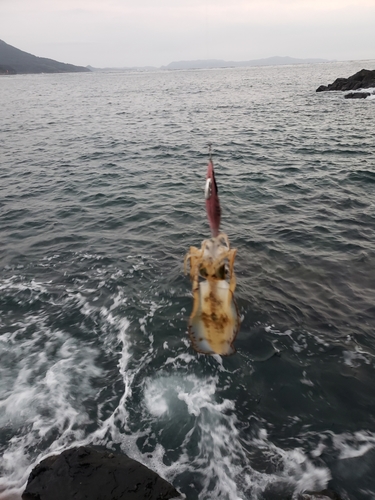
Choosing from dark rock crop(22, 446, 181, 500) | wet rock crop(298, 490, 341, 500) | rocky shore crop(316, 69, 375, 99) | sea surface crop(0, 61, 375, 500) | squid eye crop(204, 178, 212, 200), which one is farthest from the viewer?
rocky shore crop(316, 69, 375, 99)

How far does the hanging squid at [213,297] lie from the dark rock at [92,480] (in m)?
2.68

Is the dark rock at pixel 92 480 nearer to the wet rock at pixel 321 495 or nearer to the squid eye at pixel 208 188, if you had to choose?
the wet rock at pixel 321 495

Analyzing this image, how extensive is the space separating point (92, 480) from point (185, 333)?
14.2ft

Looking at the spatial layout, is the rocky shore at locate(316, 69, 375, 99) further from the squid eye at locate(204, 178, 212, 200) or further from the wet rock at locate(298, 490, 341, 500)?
the squid eye at locate(204, 178, 212, 200)

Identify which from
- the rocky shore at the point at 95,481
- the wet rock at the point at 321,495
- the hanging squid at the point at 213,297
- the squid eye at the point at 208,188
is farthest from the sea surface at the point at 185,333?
the squid eye at the point at 208,188

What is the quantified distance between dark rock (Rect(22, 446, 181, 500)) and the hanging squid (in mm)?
2679

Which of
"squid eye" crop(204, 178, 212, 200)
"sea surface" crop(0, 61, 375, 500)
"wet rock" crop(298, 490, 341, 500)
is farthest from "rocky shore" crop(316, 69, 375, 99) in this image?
"squid eye" crop(204, 178, 212, 200)

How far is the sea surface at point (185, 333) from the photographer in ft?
20.7

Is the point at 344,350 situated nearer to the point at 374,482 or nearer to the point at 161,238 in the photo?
the point at 374,482

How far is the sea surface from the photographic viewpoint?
6305 millimetres

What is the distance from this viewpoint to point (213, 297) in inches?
162

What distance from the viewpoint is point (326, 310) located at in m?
9.41

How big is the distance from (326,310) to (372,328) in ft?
3.93

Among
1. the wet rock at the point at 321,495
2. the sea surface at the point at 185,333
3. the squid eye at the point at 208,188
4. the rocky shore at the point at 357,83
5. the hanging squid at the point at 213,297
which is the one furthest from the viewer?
the rocky shore at the point at 357,83
